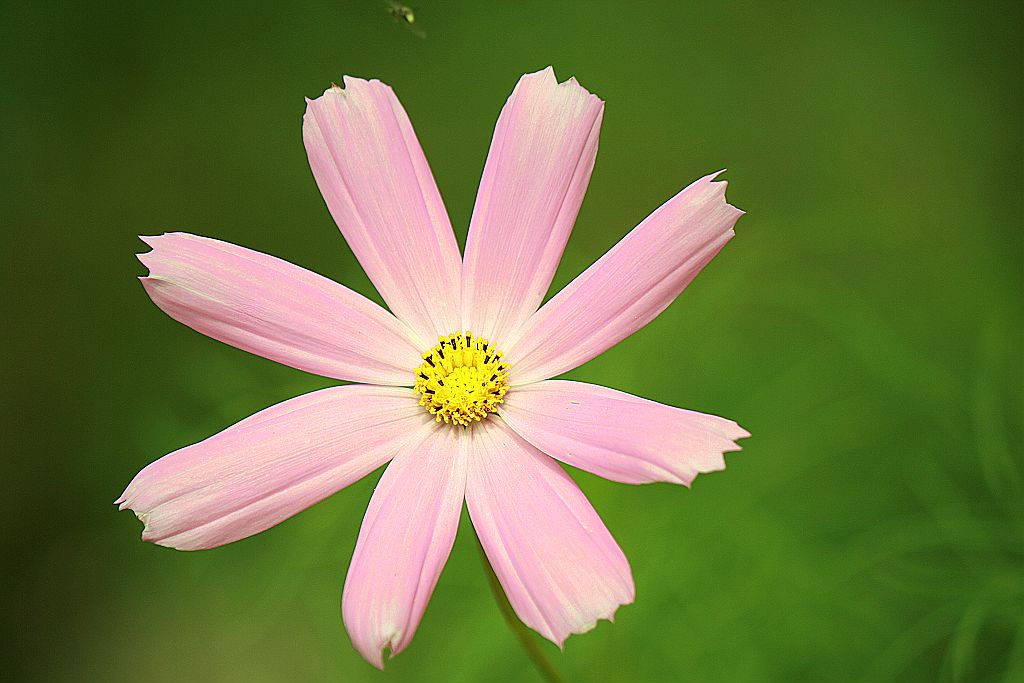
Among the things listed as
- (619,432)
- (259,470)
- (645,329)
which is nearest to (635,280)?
(619,432)

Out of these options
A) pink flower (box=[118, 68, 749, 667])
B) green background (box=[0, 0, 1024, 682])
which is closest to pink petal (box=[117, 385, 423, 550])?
pink flower (box=[118, 68, 749, 667])

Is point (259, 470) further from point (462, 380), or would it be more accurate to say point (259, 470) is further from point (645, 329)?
point (645, 329)

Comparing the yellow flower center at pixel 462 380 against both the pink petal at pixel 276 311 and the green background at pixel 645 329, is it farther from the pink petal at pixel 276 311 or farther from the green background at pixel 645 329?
the green background at pixel 645 329

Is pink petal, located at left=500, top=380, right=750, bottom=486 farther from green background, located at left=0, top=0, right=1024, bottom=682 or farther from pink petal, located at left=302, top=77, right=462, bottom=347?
green background, located at left=0, top=0, right=1024, bottom=682

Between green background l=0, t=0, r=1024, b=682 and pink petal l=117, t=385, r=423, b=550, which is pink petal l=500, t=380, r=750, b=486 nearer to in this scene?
pink petal l=117, t=385, r=423, b=550

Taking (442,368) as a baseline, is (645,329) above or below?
Answer: above

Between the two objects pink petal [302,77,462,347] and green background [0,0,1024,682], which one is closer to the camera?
pink petal [302,77,462,347]

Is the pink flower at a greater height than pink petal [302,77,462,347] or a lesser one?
lesser

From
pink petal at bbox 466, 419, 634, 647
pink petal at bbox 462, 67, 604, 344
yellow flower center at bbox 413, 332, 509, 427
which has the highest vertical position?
pink petal at bbox 462, 67, 604, 344

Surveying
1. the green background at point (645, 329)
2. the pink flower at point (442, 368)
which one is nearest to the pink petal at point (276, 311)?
the pink flower at point (442, 368)
